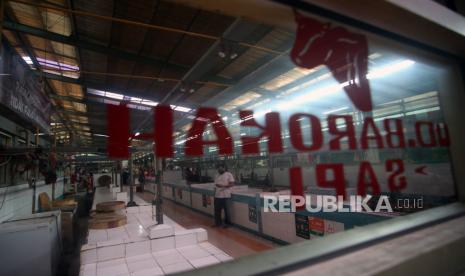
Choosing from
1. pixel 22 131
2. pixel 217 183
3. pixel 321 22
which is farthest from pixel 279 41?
pixel 22 131

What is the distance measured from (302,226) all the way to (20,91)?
4.67 metres

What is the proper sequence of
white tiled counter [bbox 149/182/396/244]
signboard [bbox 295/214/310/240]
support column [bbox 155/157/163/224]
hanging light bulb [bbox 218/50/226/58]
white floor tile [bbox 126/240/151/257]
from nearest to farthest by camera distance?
white floor tile [bbox 126/240/151/257] < support column [bbox 155/157/163/224] < hanging light bulb [bbox 218/50/226/58] < white tiled counter [bbox 149/182/396/244] < signboard [bbox 295/214/310/240]

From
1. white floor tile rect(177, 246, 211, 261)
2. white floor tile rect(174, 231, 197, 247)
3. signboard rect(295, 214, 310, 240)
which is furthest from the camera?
signboard rect(295, 214, 310, 240)

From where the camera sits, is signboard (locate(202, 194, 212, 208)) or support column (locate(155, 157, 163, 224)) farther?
signboard (locate(202, 194, 212, 208))

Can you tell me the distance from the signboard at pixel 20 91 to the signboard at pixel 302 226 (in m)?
4.24

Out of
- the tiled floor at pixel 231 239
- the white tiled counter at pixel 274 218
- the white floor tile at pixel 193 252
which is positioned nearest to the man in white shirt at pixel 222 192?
the white tiled counter at pixel 274 218

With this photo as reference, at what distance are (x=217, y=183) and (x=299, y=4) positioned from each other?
530 cm

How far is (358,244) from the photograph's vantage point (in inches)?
39.4

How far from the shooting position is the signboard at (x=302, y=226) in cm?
395

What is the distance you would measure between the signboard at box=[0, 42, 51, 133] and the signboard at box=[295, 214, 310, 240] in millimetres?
4240

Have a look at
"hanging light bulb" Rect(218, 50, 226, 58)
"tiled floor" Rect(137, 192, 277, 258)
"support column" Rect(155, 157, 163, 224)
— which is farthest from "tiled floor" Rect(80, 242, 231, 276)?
"hanging light bulb" Rect(218, 50, 226, 58)

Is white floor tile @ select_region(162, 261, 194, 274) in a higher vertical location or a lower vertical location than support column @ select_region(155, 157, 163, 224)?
lower

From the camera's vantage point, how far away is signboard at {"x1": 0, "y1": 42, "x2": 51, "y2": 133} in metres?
3.33

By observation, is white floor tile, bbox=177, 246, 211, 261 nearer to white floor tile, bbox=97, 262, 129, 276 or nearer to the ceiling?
white floor tile, bbox=97, 262, 129, 276
